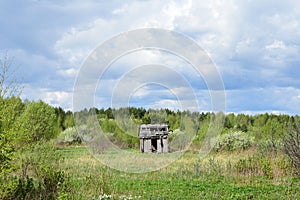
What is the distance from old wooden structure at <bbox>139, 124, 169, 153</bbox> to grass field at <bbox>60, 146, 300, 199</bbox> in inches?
402

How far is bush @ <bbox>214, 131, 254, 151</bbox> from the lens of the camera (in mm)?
22219

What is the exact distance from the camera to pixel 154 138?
2386 centimetres

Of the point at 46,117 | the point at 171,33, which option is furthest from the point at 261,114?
the point at 171,33

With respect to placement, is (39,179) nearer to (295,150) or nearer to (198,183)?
(198,183)

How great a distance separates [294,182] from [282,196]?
236 centimetres

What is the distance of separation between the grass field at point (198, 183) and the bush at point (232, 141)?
29.2 feet

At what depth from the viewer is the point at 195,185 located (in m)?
10.2

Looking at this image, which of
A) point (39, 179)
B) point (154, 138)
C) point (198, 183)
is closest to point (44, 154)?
point (39, 179)

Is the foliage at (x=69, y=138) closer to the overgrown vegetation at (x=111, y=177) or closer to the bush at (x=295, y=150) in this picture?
the overgrown vegetation at (x=111, y=177)

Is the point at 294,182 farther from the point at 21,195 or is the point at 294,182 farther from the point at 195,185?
the point at 21,195

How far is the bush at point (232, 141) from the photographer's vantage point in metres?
22.2

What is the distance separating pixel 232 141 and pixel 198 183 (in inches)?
490

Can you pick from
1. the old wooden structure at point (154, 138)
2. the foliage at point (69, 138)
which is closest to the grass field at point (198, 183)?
the old wooden structure at point (154, 138)

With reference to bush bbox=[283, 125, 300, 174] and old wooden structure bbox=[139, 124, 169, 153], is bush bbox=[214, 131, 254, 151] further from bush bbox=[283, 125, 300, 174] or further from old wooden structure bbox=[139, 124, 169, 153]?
bush bbox=[283, 125, 300, 174]
